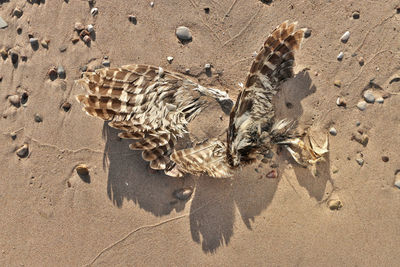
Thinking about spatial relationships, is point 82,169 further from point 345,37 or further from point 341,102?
point 345,37

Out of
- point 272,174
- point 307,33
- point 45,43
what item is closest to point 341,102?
point 307,33

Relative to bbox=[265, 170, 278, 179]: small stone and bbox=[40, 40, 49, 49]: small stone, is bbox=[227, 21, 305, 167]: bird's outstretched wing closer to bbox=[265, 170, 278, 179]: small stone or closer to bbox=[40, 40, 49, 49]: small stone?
bbox=[265, 170, 278, 179]: small stone

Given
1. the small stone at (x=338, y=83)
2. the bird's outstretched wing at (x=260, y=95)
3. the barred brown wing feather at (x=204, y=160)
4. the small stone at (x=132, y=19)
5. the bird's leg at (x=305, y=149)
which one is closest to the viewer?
the bird's outstretched wing at (x=260, y=95)

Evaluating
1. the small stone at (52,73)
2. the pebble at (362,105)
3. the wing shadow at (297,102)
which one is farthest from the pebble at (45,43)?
the pebble at (362,105)

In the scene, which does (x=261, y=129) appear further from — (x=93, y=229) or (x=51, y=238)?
(x=51, y=238)

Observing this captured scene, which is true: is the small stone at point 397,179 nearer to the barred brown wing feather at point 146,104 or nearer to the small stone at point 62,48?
the barred brown wing feather at point 146,104

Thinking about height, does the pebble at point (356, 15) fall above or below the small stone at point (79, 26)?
above
